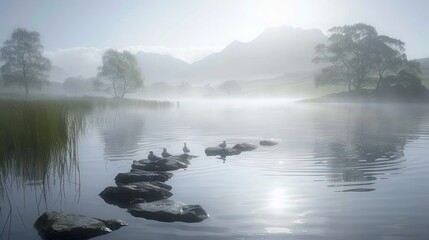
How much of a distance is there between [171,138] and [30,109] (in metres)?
15.2

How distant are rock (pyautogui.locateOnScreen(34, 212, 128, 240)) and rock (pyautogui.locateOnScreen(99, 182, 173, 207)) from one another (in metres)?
2.00

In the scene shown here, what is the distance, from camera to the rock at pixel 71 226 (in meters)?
8.13

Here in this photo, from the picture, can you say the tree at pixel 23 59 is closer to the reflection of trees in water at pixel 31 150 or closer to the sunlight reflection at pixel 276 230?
the reflection of trees in water at pixel 31 150

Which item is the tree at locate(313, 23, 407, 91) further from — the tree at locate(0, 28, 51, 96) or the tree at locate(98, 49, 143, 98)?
the tree at locate(0, 28, 51, 96)

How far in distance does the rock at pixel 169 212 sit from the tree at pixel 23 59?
238 ft

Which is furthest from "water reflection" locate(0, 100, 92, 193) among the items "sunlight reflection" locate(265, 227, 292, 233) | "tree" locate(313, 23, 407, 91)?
"tree" locate(313, 23, 407, 91)

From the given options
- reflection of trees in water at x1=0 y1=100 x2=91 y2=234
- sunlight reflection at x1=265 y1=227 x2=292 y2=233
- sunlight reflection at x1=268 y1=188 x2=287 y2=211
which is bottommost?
sunlight reflection at x1=265 y1=227 x2=292 y2=233

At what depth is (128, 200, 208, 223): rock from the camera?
9.32 metres

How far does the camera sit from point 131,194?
440 inches

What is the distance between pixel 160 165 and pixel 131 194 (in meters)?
4.72

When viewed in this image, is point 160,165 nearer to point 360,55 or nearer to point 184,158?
point 184,158

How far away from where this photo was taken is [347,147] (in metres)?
22.2

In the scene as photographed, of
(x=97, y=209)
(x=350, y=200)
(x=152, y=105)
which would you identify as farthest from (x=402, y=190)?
(x=152, y=105)

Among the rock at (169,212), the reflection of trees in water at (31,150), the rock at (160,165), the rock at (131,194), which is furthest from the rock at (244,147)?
the rock at (169,212)
